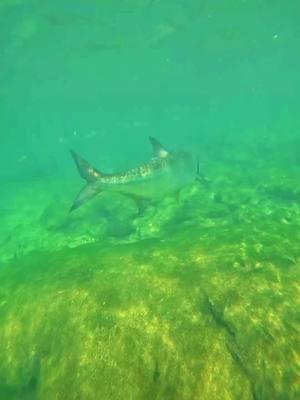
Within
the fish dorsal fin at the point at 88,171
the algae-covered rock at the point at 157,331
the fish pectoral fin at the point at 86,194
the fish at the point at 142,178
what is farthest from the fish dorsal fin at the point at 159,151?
the algae-covered rock at the point at 157,331

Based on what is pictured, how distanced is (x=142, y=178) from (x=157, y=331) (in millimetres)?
4154

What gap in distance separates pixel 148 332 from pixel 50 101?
85.6m

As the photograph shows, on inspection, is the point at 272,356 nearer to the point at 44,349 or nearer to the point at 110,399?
the point at 110,399

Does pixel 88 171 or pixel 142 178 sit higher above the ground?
pixel 88 171

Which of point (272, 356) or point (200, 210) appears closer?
point (272, 356)

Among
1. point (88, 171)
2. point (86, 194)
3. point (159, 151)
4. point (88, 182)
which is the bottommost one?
point (86, 194)

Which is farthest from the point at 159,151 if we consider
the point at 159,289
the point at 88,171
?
the point at 159,289

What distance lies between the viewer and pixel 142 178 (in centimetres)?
884

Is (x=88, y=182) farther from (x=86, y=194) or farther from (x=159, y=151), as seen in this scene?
(x=159, y=151)

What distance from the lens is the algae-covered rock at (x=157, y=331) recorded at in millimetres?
4887

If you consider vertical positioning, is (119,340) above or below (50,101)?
above

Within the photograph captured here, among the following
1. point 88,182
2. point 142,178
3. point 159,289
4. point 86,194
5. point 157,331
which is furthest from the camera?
point 88,182

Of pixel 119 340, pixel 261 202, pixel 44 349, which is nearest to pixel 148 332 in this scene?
pixel 119 340

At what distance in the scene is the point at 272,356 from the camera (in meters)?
5.00
